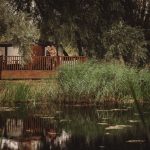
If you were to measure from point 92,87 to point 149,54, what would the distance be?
8025 mm

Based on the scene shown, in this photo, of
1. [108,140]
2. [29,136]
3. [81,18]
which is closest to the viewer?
[81,18]

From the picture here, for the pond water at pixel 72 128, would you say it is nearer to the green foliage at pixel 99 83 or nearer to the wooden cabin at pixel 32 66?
the green foliage at pixel 99 83

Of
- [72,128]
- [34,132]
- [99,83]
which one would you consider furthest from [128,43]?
[34,132]

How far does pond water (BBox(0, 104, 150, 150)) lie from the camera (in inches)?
479

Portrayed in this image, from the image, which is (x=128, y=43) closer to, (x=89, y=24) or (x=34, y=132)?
(x=34, y=132)

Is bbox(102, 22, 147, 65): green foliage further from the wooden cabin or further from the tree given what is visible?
the wooden cabin

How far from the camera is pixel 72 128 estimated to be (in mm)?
15008

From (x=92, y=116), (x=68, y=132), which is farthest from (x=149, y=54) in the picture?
(x=68, y=132)

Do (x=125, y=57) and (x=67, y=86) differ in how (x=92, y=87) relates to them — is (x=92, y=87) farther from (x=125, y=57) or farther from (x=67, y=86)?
(x=125, y=57)

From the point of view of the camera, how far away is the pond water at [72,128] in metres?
12.2

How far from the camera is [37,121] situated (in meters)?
16.6

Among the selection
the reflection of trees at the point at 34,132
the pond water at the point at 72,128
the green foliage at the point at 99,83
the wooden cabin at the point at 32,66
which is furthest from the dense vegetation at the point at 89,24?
the reflection of trees at the point at 34,132

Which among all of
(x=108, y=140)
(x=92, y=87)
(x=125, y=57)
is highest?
(x=125, y=57)

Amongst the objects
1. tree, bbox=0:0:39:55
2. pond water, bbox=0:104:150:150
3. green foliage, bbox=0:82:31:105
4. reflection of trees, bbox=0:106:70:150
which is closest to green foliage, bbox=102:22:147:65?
tree, bbox=0:0:39:55
